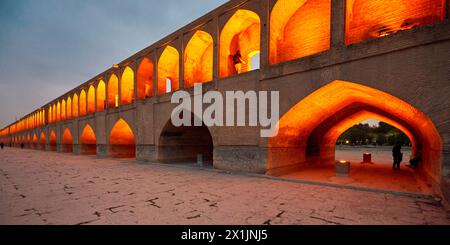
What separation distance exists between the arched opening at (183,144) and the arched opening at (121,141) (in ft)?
15.4

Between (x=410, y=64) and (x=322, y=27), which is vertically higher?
(x=322, y=27)

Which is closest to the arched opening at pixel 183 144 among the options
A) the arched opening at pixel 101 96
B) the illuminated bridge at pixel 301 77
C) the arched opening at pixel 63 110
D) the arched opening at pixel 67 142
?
the illuminated bridge at pixel 301 77

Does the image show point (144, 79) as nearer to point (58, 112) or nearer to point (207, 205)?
point (207, 205)

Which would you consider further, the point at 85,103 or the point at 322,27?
the point at 85,103

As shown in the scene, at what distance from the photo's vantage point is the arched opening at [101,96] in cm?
1653

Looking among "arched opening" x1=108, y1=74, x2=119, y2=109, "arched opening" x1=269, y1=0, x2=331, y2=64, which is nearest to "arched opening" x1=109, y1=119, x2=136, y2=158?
"arched opening" x1=108, y1=74, x2=119, y2=109

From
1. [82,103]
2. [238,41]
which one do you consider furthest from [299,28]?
[82,103]

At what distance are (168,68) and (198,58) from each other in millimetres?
2119

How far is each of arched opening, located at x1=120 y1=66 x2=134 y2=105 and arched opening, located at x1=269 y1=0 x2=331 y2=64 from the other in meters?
10.2

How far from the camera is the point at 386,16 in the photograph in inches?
249
